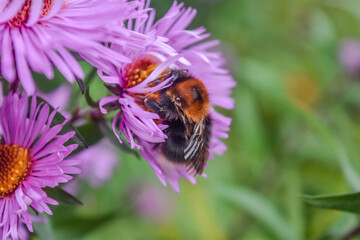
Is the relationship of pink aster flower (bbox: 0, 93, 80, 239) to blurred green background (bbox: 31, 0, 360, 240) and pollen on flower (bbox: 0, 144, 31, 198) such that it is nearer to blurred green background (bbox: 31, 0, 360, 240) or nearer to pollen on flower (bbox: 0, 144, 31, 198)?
pollen on flower (bbox: 0, 144, 31, 198)

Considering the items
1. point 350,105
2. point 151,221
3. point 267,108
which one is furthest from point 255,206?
point 267,108

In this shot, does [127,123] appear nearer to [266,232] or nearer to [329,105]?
[266,232]

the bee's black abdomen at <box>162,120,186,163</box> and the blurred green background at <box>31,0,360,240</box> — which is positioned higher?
the bee's black abdomen at <box>162,120,186,163</box>

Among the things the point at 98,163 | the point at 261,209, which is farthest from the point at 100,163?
the point at 261,209

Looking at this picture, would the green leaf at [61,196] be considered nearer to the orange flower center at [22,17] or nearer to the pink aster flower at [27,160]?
the pink aster flower at [27,160]

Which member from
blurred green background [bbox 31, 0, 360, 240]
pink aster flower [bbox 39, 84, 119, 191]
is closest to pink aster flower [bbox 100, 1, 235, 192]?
pink aster flower [bbox 39, 84, 119, 191]

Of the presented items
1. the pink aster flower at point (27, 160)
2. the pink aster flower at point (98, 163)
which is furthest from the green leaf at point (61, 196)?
the pink aster flower at point (98, 163)
